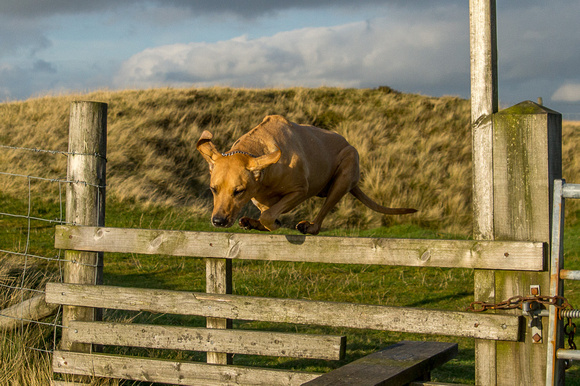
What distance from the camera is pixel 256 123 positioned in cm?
2050

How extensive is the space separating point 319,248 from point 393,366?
0.82 meters

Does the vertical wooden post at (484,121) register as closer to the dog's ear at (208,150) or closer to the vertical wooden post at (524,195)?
the vertical wooden post at (524,195)

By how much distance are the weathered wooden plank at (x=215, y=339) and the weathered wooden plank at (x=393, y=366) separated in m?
0.34

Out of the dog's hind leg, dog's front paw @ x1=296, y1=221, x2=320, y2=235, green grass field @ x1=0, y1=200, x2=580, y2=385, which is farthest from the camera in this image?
green grass field @ x1=0, y1=200, x2=580, y2=385

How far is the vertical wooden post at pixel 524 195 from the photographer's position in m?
3.32

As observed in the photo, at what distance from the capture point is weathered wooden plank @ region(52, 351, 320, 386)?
13.3ft

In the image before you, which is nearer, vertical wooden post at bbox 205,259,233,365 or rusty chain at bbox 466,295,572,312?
rusty chain at bbox 466,295,572,312

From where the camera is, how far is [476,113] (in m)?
3.54

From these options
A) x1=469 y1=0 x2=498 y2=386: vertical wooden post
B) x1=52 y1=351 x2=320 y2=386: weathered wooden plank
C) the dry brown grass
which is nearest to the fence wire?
x1=52 y1=351 x2=320 y2=386: weathered wooden plank

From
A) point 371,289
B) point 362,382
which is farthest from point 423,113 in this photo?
point 362,382

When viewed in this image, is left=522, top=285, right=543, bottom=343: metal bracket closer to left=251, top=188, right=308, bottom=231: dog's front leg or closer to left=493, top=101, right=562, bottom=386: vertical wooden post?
left=493, top=101, right=562, bottom=386: vertical wooden post

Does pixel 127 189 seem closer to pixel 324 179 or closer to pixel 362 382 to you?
pixel 324 179

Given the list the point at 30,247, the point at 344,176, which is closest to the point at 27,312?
the point at 344,176

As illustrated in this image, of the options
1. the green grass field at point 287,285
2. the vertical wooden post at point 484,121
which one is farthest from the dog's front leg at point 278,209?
the green grass field at point 287,285
